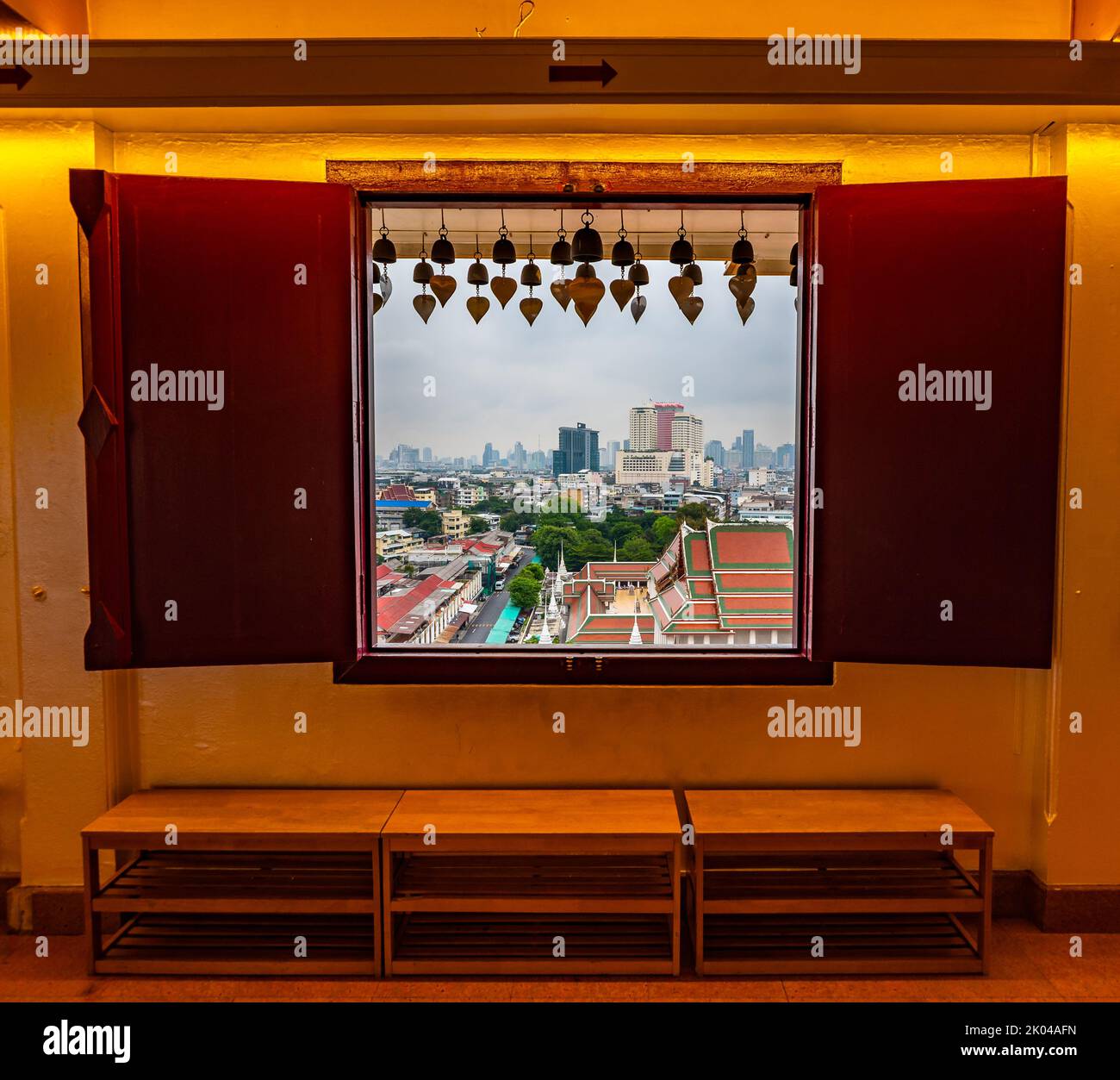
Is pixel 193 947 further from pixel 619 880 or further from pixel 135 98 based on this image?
pixel 135 98

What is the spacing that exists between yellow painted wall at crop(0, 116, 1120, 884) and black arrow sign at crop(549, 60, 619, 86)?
0.48m

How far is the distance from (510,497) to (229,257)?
134 cm

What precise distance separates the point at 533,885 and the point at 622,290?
229cm

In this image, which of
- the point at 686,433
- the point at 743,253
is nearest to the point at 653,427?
the point at 686,433

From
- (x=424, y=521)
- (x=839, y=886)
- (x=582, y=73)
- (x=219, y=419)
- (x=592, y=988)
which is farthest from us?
(x=424, y=521)

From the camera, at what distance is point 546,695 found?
9.50ft

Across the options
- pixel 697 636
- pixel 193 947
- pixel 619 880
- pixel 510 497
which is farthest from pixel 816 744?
pixel 193 947

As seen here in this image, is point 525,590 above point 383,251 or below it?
below

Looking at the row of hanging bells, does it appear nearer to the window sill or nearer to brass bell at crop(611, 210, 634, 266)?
brass bell at crop(611, 210, 634, 266)

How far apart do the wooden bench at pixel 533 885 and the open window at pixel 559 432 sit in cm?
49

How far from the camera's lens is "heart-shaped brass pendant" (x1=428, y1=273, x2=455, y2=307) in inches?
112

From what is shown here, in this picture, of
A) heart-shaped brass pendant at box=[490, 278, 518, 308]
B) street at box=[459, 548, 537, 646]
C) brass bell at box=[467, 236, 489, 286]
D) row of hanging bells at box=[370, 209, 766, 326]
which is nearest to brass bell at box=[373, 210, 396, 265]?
row of hanging bells at box=[370, 209, 766, 326]

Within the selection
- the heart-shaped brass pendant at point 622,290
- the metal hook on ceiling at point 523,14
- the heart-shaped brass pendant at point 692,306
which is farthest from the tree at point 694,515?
the metal hook on ceiling at point 523,14

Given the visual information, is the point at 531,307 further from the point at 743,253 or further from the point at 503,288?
the point at 743,253
